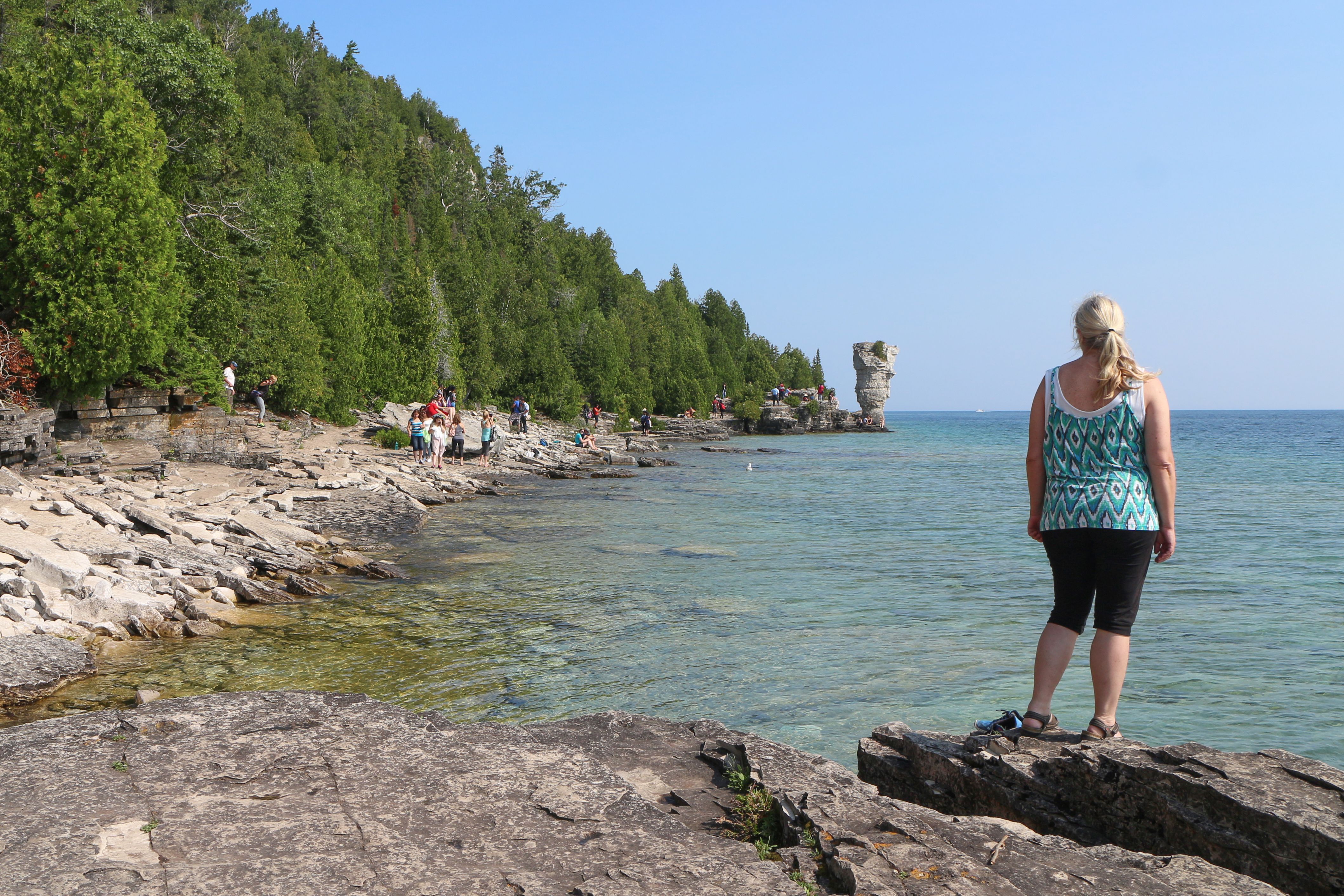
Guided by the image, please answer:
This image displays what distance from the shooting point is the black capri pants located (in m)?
4.47

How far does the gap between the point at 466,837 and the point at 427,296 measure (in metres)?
53.6

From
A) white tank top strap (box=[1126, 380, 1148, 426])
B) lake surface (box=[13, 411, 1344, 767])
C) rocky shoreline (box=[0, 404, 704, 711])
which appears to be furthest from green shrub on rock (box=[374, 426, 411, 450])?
white tank top strap (box=[1126, 380, 1148, 426])

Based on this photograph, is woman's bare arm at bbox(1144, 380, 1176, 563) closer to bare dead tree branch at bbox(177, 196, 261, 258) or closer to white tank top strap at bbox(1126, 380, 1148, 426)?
white tank top strap at bbox(1126, 380, 1148, 426)

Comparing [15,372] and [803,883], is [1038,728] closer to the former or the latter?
[803,883]

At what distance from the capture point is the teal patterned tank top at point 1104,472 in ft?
14.7

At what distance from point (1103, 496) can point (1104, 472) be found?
0.13 meters

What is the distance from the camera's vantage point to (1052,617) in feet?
15.9

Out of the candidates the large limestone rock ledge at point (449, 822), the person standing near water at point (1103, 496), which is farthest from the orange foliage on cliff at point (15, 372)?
the person standing near water at point (1103, 496)

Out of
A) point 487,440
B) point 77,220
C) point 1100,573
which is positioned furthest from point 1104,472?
point 487,440

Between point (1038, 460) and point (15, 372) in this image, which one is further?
point (15, 372)

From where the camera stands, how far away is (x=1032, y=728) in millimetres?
4859


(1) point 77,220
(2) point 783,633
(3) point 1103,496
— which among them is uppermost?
(1) point 77,220

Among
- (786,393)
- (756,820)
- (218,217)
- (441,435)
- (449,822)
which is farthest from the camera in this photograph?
(786,393)

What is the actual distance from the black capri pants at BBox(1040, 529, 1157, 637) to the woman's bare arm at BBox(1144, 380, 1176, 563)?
0.09 m
